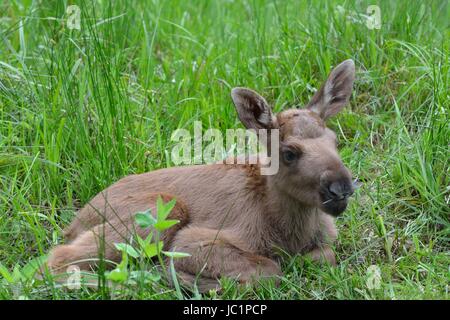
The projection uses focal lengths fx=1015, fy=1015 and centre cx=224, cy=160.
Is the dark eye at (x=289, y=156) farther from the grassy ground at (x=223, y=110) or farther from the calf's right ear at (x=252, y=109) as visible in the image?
the grassy ground at (x=223, y=110)

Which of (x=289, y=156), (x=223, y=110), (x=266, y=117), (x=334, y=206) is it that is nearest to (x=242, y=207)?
(x=289, y=156)

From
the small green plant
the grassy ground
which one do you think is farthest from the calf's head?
the small green plant

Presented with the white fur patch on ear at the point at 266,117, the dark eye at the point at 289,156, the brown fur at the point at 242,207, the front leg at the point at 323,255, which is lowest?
the front leg at the point at 323,255

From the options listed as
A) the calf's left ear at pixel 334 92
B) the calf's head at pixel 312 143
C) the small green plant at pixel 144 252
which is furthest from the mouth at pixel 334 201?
the small green plant at pixel 144 252

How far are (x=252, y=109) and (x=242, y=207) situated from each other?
0.70m

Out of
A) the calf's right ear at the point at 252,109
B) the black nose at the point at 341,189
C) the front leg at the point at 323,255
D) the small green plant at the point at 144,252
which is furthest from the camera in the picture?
the calf's right ear at the point at 252,109

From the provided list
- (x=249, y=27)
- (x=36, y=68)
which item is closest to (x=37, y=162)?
(x=36, y=68)

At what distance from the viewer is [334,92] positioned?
7.39 metres

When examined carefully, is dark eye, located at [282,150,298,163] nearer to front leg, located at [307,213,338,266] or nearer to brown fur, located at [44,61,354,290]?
brown fur, located at [44,61,354,290]

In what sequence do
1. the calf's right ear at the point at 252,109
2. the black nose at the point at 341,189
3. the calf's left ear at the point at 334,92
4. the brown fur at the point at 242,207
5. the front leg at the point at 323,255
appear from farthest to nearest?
the calf's left ear at the point at 334,92 → the calf's right ear at the point at 252,109 → the front leg at the point at 323,255 → the brown fur at the point at 242,207 → the black nose at the point at 341,189

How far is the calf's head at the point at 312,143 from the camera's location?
6602mm

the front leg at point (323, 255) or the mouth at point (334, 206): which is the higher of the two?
the mouth at point (334, 206)

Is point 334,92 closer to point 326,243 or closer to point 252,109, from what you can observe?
point 252,109

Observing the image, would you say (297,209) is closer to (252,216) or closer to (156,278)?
(252,216)
